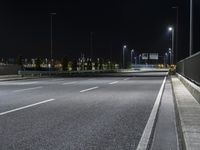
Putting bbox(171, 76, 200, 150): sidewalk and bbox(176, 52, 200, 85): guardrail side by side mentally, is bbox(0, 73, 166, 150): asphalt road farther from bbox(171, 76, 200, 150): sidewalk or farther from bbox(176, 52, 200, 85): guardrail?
bbox(176, 52, 200, 85): guardrail

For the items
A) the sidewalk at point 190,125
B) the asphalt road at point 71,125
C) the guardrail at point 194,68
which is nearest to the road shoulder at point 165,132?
the sidewalk at point 190,125

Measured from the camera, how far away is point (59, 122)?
9.94 meters

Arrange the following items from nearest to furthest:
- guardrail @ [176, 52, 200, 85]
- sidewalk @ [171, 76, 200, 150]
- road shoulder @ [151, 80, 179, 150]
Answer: sidewalk @ [171, 76, 200, 150]
road shoulder @ [151, 80, 179, 150]
guardrail @ [176, 52, 200, 85]

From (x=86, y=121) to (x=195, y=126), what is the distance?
3.02 meters

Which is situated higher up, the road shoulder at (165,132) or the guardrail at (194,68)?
the guardrail at (194,68)

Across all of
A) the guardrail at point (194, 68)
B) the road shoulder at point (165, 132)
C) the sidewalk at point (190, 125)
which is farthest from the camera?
the guardrail at point (194, 68)

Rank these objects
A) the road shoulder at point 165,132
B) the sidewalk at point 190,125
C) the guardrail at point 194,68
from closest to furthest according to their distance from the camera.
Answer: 1. the sidewalk at point 190,125
2. the road shoulder at point 165,132
3. the guardrail at point 194,68

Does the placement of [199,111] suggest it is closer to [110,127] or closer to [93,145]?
[110,127]

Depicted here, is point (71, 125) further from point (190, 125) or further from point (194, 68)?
point (194, 68)

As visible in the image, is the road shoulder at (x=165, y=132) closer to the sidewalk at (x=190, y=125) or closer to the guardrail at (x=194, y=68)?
the sidewalk at (x=190, y=125)

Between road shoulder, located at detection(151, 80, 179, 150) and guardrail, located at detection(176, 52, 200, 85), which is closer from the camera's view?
road shoulder, located at detection(151, 80, 179, 150)

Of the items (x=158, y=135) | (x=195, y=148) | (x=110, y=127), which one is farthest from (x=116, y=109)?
(x=195, y=148)

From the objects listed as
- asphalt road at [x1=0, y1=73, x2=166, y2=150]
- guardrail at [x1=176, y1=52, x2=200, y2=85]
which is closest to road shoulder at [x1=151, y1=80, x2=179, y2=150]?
asphalt road at [x1=0, y1=73, x2=166, y2=150]

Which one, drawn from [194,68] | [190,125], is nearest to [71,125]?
[190,125]
